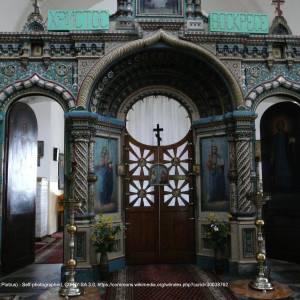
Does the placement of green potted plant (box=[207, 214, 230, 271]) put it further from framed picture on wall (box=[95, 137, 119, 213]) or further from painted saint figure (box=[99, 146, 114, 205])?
painted saint figure (box=[99, 146, 114, 205])

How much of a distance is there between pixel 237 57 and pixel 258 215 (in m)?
2.72

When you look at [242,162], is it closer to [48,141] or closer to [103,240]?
[103,240]

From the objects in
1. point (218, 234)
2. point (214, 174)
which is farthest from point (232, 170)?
point (218, 234)


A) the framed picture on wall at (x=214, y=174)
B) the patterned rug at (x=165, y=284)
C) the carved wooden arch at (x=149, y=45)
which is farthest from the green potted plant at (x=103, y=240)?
the carved wooden arch at (x=149, y=45)

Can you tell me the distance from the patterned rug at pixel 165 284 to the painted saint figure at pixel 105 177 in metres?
1.30

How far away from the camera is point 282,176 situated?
715 centimetres

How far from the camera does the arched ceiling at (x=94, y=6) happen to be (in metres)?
8.40

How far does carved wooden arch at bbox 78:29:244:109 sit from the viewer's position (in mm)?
6180

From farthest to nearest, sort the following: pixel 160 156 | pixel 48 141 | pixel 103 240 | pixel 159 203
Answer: pixel 48 141 < pixel 160 156 < pixel 159 203 < pixel 103 240

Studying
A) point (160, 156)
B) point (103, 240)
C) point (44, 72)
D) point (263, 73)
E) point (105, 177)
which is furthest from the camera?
point (160, 156)

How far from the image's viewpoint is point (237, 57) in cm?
644

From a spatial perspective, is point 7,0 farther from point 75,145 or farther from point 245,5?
point 245,5

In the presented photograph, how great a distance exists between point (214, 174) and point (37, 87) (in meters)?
3.44

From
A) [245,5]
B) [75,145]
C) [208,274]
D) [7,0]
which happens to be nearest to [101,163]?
[75,145]
